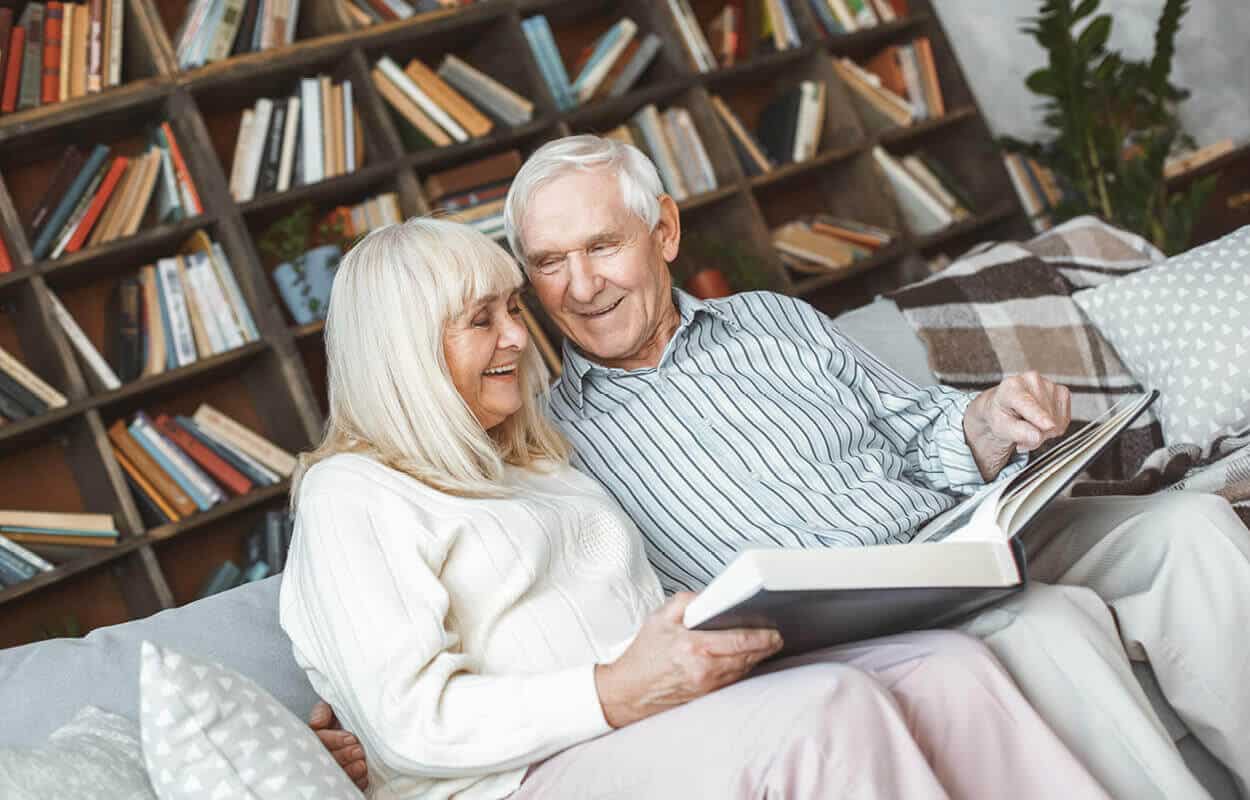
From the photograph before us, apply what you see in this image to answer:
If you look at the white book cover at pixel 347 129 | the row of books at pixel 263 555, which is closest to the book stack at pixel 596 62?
the white book cover at pixel 347 129

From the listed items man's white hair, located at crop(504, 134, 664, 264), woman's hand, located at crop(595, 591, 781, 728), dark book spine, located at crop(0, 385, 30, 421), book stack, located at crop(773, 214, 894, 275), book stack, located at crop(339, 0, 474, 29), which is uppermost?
book stack, located at crop(339, 0, 474, 29)

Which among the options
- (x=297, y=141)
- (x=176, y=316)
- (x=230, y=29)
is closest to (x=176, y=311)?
(x=176, y=316)

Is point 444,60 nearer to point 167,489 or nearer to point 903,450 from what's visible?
point 167,489

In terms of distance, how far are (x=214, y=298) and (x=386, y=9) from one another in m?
0.88

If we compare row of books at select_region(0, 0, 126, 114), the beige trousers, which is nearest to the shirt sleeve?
the beige trousers

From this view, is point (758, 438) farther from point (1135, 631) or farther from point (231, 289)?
point (231, 289)

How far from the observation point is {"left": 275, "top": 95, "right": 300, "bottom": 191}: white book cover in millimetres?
2973

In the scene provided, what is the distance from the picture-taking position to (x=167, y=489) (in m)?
2.77

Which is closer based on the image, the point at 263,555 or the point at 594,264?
the point at 594,264

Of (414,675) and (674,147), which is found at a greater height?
(674,147)

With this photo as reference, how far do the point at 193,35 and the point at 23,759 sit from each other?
6.91ft

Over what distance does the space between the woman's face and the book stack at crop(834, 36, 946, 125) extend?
248 centimetres

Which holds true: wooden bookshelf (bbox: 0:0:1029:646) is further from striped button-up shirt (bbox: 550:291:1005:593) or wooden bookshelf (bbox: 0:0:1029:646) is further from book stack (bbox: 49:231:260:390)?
striped button-up shirt (bbox: 550:291:1005:593)

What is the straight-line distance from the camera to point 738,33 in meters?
3.68
